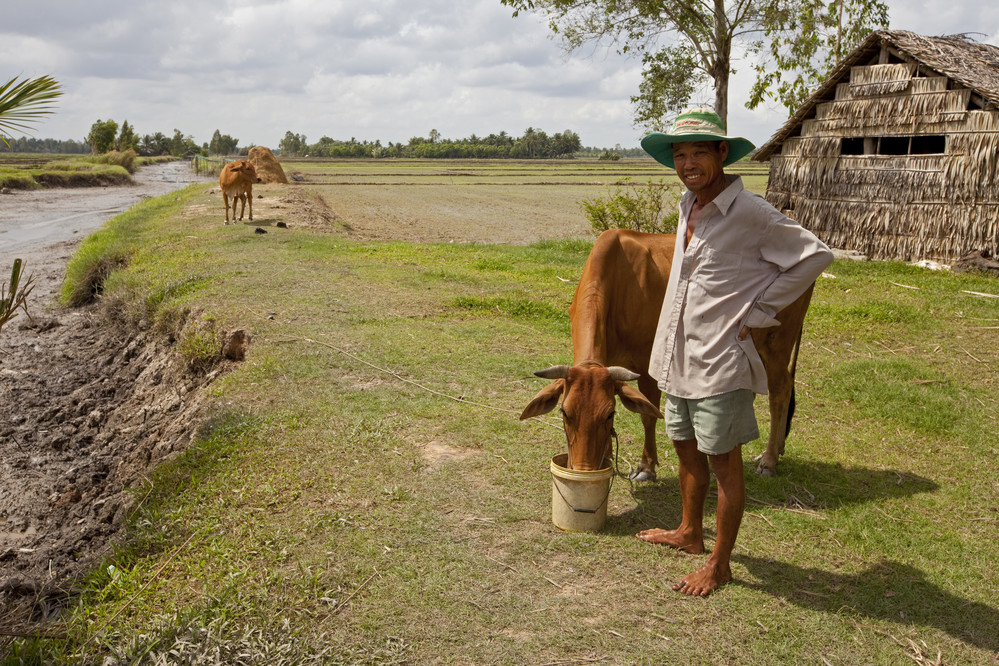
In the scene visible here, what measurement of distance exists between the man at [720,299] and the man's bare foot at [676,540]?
294mm

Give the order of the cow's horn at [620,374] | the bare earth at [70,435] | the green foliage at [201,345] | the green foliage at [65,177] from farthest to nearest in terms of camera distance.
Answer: the green foliage at [65,177], the green foliage at [201,345], the bare earth at [70,435], the cow's horn at [620,374]

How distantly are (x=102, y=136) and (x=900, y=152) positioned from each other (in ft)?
232

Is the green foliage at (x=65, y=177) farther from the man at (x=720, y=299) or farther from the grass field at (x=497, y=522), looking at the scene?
the man at (x=720, y=299)

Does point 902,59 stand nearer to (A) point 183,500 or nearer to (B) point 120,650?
(A) point 183,500

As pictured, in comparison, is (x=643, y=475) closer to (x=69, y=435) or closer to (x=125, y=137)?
(x=69, y=435)

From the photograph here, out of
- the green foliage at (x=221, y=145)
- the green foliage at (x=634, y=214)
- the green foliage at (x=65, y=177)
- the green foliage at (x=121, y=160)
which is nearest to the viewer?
the green foliage at (x=634, y=214)

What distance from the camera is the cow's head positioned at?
4.05 meters

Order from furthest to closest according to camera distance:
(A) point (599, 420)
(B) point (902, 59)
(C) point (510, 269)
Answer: (B) point (902, 59) → (C) point (510, 269) → (A) point (599, 420)

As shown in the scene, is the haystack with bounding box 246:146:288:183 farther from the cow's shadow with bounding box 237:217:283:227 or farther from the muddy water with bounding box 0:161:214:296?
the cow's shadow with bounding box 237:217:283:227

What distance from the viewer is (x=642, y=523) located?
14.9 feet

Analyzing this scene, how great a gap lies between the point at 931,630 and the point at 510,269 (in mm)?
9973

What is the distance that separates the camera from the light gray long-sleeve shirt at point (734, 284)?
354cm

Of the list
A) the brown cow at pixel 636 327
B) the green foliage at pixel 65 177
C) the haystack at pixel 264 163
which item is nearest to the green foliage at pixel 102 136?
the green foliage at pixel 65 177

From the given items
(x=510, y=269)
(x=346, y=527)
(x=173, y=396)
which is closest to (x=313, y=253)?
(x=510, y=269)
